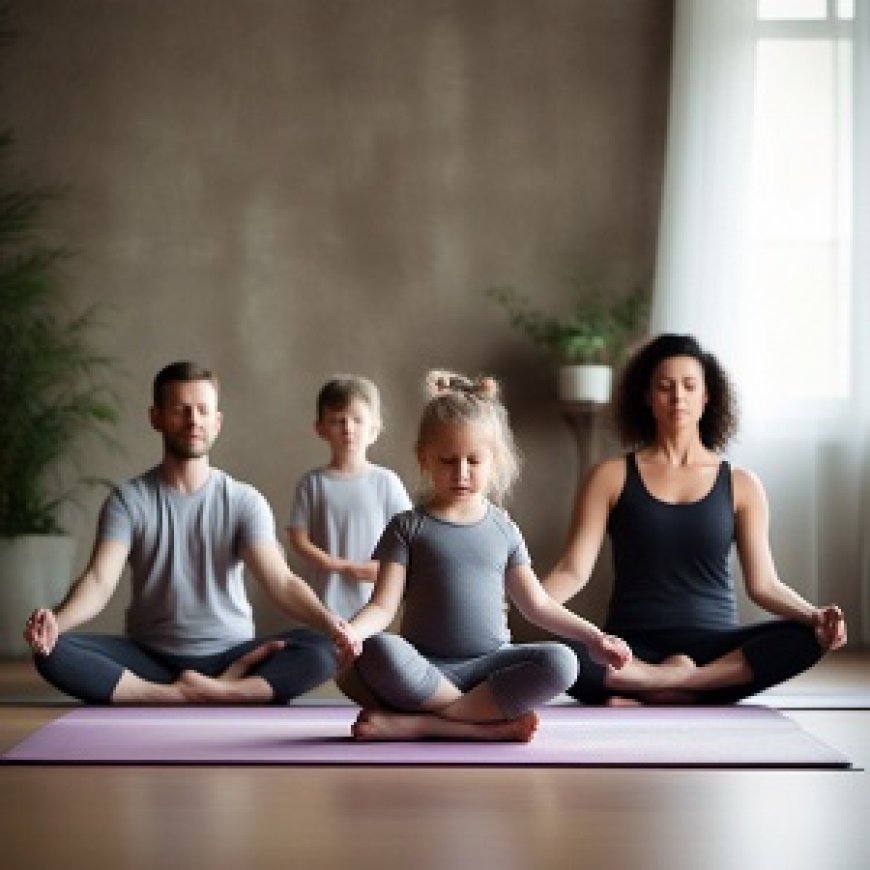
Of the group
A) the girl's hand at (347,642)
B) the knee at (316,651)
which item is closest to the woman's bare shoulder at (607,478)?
the knee at (316,651)

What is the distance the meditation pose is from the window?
1988 millimetres

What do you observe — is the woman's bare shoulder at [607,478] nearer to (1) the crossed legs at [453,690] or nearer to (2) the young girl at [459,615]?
(2) the young girl at [459,615]

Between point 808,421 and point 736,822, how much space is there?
4.03 meters

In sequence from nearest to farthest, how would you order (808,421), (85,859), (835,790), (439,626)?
(85,859) < (835,790) < (439,626) < (808,421)

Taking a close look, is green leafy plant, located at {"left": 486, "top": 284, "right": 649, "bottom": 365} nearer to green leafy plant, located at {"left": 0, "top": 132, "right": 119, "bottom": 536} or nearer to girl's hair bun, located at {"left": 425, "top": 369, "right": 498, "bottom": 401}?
green leafy plant, located at {"left": 0, "top": 132, "right": 119, "bottom": 536}

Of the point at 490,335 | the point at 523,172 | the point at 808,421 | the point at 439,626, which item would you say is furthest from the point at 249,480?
the point at 439,626

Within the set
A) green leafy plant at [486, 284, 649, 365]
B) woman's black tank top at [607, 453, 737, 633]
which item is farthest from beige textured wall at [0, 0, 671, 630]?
woman's black tank top at [607, 453, 737, 633]

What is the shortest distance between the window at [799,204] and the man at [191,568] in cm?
253

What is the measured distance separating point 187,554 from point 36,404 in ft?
7.42

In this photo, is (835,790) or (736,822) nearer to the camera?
(736,822)

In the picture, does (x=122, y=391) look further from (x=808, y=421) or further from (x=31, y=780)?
(x=31, y=780)

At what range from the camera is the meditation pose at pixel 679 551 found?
14.1 ft

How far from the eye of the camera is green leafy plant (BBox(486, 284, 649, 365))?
647 cm

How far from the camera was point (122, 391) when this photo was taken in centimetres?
668
